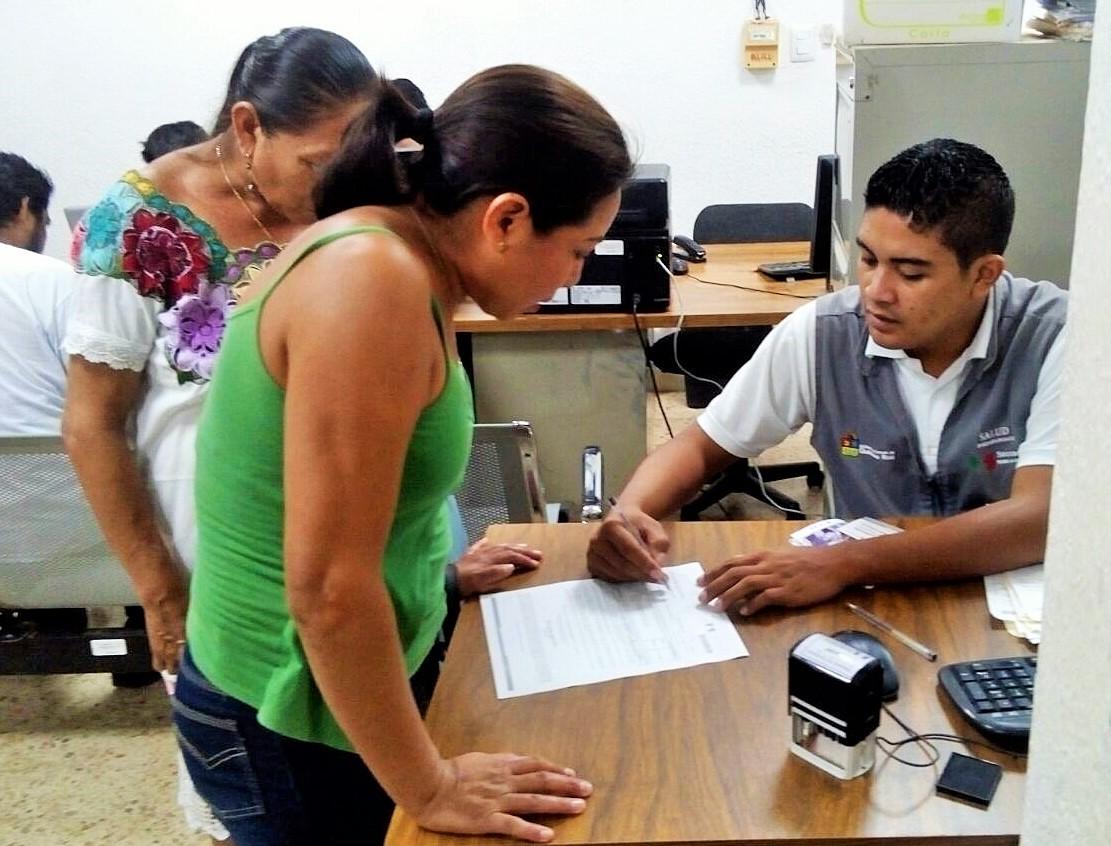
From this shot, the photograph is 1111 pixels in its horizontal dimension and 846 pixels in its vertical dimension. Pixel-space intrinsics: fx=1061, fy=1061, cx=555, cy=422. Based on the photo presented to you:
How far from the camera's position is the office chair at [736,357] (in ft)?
10.5

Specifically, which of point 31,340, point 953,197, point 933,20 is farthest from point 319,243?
point 933,20

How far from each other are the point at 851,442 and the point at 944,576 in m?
0.41

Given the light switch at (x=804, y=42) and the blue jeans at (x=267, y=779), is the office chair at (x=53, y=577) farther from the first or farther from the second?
the light switch at (x=804, y=42)

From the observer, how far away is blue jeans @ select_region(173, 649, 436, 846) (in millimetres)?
1010

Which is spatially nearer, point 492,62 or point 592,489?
point 592,489

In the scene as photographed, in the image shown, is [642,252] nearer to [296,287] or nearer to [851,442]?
[851,442]

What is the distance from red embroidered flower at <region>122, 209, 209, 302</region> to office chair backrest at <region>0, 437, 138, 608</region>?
0.60 meters

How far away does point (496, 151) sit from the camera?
0.84 metres

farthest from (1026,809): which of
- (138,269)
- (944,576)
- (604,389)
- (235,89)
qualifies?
(604,389)

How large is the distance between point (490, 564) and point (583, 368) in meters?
1.52

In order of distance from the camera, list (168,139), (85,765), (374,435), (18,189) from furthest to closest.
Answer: (168,139) < (18,189) < (85,765) < (374,435)

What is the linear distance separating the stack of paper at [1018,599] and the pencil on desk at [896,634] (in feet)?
0.35

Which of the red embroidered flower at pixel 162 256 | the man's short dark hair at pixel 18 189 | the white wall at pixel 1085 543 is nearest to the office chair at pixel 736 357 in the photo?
the man's short dark hair at pixel 18 189

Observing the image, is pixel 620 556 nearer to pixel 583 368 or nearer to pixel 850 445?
pixel 850 445
